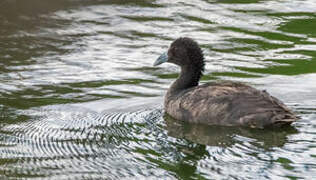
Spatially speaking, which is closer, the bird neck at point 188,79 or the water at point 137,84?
the water at point 137,84

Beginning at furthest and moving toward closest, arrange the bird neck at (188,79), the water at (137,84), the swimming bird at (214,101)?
the bird neck at (188,79), the swimming bird at (214,101), the water at (137,84)

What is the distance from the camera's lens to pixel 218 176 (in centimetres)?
869

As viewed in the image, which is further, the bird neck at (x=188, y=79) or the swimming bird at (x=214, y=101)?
the bird neck at (x=188, y=79)

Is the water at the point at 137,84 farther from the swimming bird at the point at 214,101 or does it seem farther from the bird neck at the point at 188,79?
the bird neck at the point at 188,79

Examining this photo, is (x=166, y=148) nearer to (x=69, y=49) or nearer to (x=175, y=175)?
(x=175, y=175)

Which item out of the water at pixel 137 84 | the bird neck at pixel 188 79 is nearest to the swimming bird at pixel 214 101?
the bird neck at pixel 188 79

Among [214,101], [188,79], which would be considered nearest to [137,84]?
[188,79]

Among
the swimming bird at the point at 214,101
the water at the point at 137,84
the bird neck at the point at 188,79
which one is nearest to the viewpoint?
the water at the point at 137,84

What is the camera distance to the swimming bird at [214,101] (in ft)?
34.9

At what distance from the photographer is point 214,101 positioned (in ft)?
36.4

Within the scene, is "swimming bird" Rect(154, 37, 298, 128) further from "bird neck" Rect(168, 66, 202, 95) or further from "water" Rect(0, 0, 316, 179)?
"water" Rect(0, 0, 316, 179)

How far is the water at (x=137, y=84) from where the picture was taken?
929cm

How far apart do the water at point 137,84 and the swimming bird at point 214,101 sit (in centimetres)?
16

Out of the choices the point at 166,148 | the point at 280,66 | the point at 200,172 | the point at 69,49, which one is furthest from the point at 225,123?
the point at 69,49
